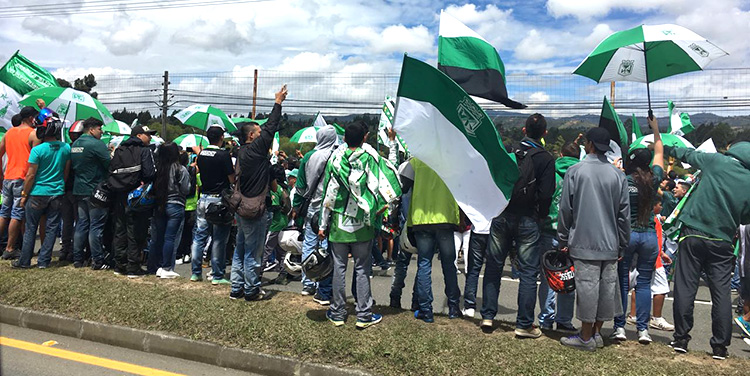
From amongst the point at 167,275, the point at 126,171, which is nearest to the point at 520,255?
the point at 167,275

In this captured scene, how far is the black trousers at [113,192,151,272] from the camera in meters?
6.30

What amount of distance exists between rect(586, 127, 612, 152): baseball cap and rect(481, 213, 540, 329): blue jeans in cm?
85

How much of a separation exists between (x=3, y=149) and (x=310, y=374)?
19.5ft

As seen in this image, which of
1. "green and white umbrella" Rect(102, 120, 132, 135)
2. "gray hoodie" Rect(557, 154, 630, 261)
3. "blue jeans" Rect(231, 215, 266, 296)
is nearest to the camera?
"gray hoodie" Rect(557, 154, 630, 261)

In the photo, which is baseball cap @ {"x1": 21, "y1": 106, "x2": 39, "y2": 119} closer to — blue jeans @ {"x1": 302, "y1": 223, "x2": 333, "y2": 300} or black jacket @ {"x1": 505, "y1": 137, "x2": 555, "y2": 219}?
blue jeans @ {"x1": 302, "y1": 223, "x2": 333, "y2": 300}

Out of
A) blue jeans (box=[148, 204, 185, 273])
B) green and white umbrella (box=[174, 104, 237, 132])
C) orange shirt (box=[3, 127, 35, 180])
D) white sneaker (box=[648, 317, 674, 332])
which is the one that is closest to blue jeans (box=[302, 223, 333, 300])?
blue jeans (box=[148, 204, 185, 273])

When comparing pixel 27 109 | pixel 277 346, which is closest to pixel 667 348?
pixel 277 346

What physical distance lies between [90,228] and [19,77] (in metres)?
4.72

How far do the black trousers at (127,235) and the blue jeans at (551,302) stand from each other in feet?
15.7

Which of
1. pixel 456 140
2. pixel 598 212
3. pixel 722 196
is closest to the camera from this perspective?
pixel 598 212

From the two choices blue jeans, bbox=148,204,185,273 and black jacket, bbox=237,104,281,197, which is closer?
black jacket, bbox=237,104,281,197

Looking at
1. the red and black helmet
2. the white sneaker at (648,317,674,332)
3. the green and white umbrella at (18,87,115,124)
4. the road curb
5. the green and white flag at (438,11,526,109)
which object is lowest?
the white sneaker at (648,317,674,332)

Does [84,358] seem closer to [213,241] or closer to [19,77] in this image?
[213,241]

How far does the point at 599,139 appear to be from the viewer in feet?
13.7
